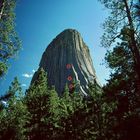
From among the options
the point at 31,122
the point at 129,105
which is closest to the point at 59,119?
the point at 31,122

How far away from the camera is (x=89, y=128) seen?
35.6 m

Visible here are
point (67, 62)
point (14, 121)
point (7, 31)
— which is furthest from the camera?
point (67, 62)

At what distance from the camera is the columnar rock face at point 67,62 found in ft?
416

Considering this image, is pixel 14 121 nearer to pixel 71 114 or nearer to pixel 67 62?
pixel 71 114

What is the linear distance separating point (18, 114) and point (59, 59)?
111623 mm

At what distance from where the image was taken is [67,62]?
138500 millimetres

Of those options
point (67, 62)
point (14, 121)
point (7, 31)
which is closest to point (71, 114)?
point (14, 121)

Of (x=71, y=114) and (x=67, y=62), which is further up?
(x=67, y=62)

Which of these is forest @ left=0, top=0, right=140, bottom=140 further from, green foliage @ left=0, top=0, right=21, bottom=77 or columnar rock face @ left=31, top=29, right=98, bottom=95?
columnar rock face @ left=31, top=29, right=98, bottom=95

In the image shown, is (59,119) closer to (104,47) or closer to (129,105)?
(129,105)

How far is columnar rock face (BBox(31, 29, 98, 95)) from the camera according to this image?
12681 cm

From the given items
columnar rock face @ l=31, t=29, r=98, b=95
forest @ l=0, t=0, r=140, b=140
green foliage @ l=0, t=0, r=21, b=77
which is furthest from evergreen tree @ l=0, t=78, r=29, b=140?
columnar rock face @ l=31, t=29, r=98, b=95

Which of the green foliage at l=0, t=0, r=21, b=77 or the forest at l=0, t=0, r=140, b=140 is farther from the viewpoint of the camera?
the forest at l=0, t=0, r=140, b=140

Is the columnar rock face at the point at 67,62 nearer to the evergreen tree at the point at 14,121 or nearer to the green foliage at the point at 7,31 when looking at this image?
the evergreen tree at the point at 14,121
